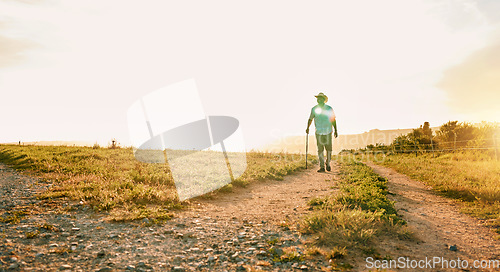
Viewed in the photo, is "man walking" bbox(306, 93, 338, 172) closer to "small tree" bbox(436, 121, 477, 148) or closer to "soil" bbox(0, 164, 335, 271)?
"soil" bbox(0, 164, 335, 271)

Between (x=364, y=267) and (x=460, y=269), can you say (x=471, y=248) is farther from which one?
(x=364, y=267)

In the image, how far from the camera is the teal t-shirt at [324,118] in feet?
46.2

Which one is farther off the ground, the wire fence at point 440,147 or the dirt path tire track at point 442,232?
the wire fence at point 440,147

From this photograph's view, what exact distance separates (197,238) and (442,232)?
5.58 m

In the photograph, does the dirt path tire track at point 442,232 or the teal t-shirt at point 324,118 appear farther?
the teal t-shirt at point 324,118

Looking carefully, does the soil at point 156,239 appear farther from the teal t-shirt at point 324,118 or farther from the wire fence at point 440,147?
the wire fence at point 440,147

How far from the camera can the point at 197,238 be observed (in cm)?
591

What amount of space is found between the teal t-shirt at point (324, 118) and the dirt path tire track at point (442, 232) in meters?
4.76

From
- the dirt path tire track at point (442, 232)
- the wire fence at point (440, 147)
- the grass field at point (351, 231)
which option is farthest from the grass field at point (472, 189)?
the wire fence at point (440, 147)

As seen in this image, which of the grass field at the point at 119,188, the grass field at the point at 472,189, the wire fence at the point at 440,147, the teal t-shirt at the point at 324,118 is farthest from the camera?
the wire fence at the point at 440,147

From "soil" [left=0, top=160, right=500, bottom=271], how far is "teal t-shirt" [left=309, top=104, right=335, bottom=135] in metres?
5.72

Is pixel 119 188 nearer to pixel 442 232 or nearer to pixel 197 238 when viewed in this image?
pixel 197 238

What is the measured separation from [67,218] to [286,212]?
5.63 m

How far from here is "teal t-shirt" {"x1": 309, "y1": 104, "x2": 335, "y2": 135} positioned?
46.2 ft
